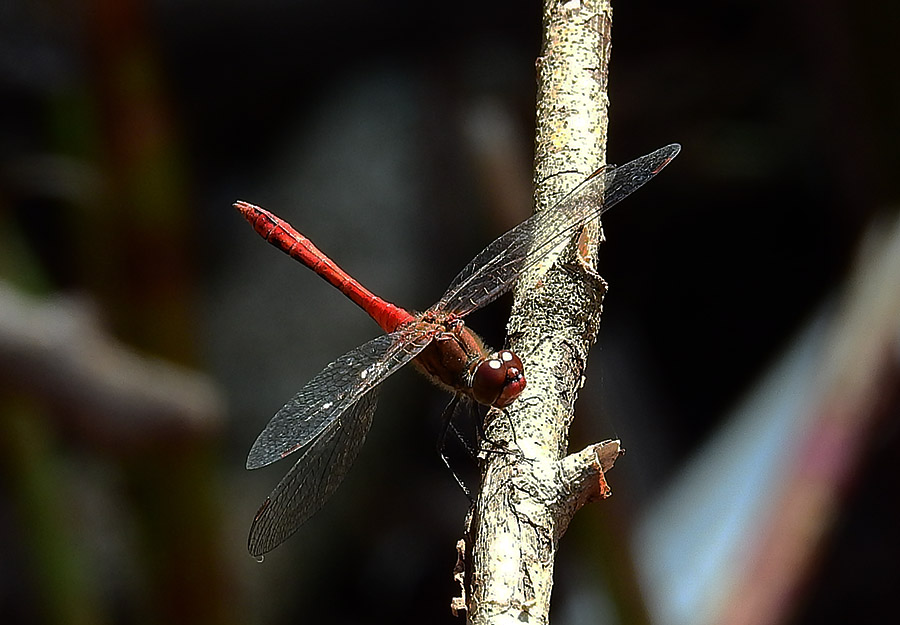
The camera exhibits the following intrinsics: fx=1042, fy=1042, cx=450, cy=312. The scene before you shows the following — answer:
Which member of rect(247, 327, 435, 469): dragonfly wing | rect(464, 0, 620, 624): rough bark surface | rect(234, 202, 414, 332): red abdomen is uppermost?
rect(234, 202, 414, 332): red abdomen

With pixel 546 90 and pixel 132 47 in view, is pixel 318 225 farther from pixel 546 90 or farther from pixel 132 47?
pixel 546 90

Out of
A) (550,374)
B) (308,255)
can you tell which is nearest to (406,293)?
(308,255)

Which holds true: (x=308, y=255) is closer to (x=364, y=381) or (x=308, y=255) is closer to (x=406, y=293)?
(x=364, y=381)

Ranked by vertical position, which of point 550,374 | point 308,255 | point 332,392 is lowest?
point 550,374

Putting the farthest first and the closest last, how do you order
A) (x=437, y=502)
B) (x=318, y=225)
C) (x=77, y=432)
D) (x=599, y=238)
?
(x=318, y=225)
(x=437, y=502)
(x=77, y=432)
(x=599, y=238)

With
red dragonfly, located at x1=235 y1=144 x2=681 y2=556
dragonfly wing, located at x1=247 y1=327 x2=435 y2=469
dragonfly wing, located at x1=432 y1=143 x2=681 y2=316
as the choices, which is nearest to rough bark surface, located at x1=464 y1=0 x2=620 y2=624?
dragonfly wing, located at x1=432 y1=143 x2=681 y2=316

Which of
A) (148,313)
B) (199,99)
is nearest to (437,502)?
(148,313)

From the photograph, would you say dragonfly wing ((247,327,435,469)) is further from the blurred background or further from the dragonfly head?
the blurred background
